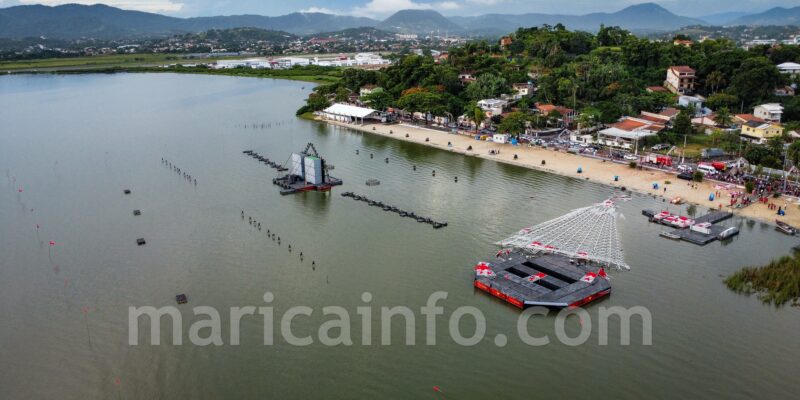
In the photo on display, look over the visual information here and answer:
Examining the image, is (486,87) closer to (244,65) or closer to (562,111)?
(562,111)

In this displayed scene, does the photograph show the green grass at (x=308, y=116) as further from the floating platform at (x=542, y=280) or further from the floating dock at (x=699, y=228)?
the floating platform at (x=542, y=280)

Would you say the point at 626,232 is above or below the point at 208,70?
below

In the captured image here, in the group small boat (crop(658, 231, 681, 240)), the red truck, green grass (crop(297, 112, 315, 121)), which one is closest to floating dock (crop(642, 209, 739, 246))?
small boat (crop(658, 231, 681, 240))

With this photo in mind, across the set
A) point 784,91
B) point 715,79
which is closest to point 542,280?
point 715,79

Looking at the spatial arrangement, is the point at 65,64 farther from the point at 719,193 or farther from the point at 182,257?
the point at 719,193

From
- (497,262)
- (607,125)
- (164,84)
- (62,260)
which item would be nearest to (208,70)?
(164,84)

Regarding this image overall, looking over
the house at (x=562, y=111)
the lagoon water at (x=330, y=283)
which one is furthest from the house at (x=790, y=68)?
the lagoon water at (x=330, y=283)
